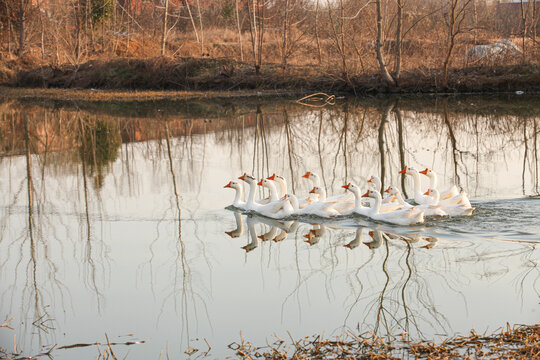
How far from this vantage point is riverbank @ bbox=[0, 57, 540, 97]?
89.7ft

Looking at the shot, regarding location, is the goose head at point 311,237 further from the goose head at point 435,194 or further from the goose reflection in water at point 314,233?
the goose head at point 435,194

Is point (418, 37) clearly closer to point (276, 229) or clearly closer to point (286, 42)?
point (286, 42)

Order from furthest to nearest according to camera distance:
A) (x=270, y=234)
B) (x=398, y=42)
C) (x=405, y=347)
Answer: (x=398, y=42) < (x=270, y=234) < (x=405, y=347)

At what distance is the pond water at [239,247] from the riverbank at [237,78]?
960 cm

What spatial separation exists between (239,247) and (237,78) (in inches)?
913

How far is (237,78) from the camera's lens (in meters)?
31.3

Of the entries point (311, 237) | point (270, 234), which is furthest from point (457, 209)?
point (270, 234)

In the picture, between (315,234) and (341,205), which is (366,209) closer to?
(341,205)

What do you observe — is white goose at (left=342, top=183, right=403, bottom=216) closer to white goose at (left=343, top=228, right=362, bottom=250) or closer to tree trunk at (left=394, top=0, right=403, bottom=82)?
white goose at (left=343, top=228, right=362, bottom=250)

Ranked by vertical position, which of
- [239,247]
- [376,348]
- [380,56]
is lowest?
[376,348]

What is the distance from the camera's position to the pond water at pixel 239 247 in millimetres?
6238

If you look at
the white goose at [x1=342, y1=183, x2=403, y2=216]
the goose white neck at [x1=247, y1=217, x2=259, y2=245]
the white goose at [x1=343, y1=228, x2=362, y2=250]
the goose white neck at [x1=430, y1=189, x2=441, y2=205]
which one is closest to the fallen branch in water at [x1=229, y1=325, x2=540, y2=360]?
the white goose at [x1=343, y1=228, x2=362, y2=250]

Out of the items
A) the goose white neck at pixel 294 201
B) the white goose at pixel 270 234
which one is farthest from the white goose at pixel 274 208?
the white goose at pixel 270 234

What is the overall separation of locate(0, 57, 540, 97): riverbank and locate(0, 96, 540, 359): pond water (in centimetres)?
960
